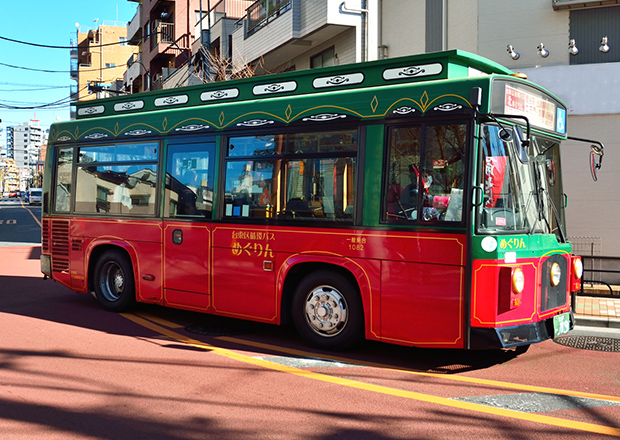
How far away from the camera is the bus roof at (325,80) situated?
6.66 m

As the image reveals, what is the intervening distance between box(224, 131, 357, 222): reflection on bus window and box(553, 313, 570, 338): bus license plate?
2.58 m

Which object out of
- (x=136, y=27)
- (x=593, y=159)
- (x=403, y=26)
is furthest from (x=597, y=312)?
(x=136, y=27)

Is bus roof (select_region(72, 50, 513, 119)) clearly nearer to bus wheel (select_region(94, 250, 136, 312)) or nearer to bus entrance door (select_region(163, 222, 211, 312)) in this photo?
bus entrance door (select_region(163, 222, 211, 312))

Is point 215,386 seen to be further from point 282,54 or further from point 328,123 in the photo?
point 282,54

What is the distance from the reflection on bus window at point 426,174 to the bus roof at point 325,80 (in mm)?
686

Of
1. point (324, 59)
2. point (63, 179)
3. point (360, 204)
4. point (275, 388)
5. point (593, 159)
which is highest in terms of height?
point (324, 59)

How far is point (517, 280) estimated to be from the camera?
618cm

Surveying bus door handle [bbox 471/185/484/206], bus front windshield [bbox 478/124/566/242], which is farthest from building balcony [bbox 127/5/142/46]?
bus door handle [bbox 471/185/484/206]

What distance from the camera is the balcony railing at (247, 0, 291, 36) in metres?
20.9

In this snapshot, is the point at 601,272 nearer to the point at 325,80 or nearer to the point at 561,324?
the point at 561,324

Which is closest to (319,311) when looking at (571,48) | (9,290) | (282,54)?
(9,290)

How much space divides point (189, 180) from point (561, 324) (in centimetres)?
515

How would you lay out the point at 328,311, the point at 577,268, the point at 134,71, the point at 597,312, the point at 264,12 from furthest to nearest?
the point at 134,71
the point at 264,12
the point at 597,312
the point at 577,268
the point at 328,311

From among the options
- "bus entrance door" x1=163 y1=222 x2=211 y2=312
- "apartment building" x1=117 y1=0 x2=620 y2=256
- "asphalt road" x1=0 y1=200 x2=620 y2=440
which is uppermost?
"apartment building" x1=117 y1=0 x2=620 y2=256
